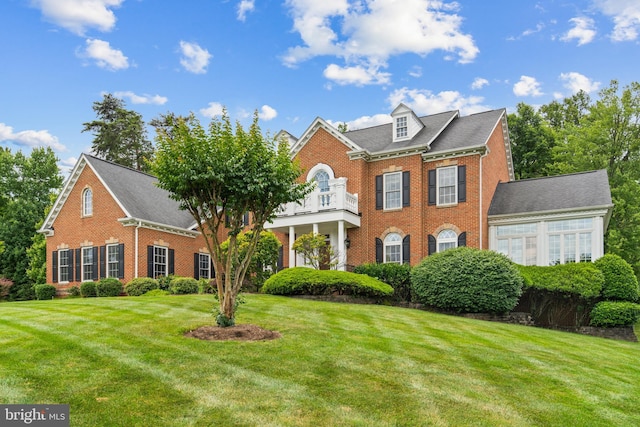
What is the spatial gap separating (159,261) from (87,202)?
205 inches

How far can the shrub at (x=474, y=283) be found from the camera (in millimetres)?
18234

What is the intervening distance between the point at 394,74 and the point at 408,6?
4.59 metres

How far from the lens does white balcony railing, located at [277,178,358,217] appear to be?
23.6 meters

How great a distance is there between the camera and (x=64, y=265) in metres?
28.0

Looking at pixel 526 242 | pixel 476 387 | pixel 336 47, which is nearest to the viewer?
pixel 476 387

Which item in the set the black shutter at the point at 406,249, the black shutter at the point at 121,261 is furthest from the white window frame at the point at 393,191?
the black shutter at the point at 121,261

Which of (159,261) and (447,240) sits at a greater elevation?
(447,240)

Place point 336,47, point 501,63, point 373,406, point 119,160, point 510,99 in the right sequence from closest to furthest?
1. point 373,406
2. point 501,63
3. point 336,47
4. point 510,99
5. point 119,160

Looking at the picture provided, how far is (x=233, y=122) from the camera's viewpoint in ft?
34.9

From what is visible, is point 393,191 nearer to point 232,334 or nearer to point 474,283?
point 474,283

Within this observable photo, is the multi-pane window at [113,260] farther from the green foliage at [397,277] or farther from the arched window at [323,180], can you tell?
the green foliage at [397,277]

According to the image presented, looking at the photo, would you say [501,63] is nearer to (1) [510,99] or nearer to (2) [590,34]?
(2) [590,34]

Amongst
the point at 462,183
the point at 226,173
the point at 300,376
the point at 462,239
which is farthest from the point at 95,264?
the point at 300,376

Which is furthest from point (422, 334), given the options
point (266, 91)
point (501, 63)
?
point (501, 63)
